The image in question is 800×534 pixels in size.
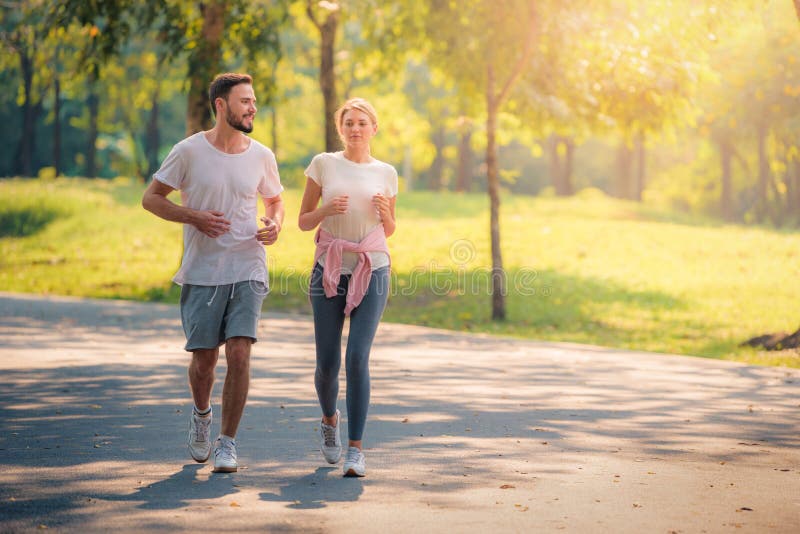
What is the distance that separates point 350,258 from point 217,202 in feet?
2.66

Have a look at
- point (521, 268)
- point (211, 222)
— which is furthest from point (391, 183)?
point (521, 268)

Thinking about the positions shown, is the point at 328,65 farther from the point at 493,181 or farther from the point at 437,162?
the point at 437,162

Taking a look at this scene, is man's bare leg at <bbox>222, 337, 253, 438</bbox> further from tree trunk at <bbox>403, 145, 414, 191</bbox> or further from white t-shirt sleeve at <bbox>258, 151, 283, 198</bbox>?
tree trunk at <bbox>403, 145, 414, 191</bbox>

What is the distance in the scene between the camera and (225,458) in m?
6.81

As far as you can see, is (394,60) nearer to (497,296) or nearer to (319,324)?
(497,296)

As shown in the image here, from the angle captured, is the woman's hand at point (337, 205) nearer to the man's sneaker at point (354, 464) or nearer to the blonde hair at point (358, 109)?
the blonde hair at point (358, 109)

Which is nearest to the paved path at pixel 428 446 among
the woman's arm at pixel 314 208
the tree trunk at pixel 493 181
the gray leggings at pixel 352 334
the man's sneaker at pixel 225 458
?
the man's sneaker at pixel 225 458

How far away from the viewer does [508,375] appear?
11.8 m

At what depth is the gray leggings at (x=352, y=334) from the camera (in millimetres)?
6891

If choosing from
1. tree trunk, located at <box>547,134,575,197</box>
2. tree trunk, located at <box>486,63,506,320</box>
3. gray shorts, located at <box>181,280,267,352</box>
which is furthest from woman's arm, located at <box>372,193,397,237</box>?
tree trunk, located at <box>547,134,575,197</box>

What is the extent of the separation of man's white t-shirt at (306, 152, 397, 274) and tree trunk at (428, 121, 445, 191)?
51336 millimetres

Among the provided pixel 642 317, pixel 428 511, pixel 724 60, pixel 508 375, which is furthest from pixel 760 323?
pixel 724 60

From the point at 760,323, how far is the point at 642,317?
6.48 feet

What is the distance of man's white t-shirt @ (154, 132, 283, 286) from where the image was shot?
686cm
